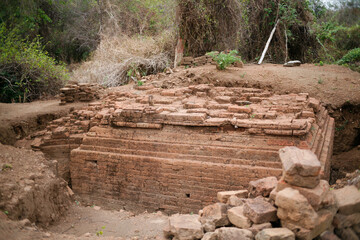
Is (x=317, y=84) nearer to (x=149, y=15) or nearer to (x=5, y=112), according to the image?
(x=5, y=112)

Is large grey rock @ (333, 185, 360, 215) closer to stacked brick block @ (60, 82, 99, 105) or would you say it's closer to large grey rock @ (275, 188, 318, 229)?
large grey rock @ (275, 188, 318, 229)

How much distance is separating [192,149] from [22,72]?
27.2ft

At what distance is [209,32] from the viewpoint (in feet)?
34.9

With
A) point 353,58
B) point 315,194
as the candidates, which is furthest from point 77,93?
point 353,58

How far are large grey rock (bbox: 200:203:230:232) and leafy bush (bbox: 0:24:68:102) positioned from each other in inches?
356

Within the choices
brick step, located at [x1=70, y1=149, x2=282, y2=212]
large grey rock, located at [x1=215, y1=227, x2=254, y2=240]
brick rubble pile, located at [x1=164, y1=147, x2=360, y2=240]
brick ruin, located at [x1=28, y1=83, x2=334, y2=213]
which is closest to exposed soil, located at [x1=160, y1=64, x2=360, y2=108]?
brick ruin, located at [x1=28, y1=83, x2=334, y2=213]

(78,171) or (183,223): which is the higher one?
(183,223)

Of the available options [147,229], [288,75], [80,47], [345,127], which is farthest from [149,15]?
[147,229]

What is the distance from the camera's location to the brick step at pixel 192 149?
4805 mm

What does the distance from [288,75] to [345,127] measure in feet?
6.82

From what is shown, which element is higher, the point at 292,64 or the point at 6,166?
the point at 292,64

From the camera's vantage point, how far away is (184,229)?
3.27 metres

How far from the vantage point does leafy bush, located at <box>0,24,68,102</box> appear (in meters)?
10.1

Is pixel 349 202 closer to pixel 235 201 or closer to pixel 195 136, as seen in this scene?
pixel 235 201
